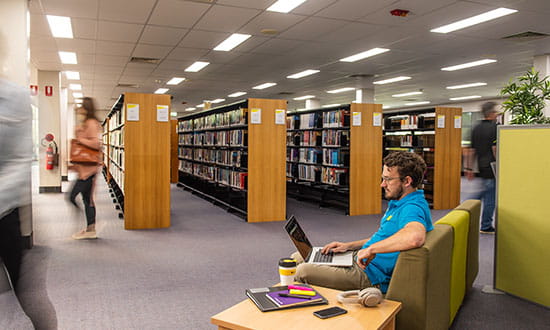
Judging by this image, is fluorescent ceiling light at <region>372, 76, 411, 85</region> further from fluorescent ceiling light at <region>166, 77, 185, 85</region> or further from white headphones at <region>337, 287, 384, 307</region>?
white headphones at <region>337, 287, 384, 307</region>

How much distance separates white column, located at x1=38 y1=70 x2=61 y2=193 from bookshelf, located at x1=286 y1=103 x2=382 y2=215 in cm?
591

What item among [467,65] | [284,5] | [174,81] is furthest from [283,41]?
[174,81]

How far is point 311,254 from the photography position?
2.60 meters

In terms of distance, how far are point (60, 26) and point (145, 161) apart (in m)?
2.53

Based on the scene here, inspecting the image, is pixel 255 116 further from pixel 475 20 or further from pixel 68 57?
pixel 68 57

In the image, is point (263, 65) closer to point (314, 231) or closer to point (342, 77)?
point (342, 77)

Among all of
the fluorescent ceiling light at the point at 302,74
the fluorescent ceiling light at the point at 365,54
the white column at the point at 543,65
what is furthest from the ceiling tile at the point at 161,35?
the white column at the point at 543,65

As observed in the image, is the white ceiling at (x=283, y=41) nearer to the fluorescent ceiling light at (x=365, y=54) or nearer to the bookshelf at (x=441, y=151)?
the fluorescent ceiling light at (x=365, y=54)

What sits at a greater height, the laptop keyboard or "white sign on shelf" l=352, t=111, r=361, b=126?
"white sign on shelf" l=352, t=111, r=361, b=126

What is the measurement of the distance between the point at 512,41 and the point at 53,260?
7644mm

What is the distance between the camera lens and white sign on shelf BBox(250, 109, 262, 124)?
6.71m

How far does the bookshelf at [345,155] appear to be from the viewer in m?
7.51

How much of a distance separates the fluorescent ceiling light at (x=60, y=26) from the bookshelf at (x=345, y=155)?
4.70m

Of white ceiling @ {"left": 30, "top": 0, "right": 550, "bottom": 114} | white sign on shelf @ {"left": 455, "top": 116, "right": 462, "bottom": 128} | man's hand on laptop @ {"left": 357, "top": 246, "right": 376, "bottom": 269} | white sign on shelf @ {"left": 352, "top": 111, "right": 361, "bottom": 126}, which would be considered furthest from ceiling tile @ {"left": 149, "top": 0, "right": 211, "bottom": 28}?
white sign on shelf @ {"left": 455, "top": 116, "right": 462, "bottom": 128}
